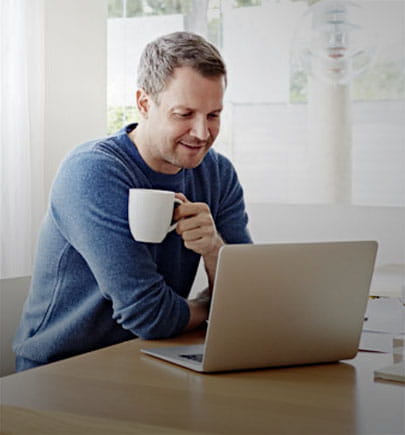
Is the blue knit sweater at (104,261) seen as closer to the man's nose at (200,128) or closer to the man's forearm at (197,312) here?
the man's forearm at (197,312)

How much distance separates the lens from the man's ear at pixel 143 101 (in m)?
1.79

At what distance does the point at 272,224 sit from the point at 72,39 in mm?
980

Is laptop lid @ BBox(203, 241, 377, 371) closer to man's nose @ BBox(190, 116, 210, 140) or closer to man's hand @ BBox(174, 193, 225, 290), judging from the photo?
man's hand @ BBox(174, 193, 225, 290)

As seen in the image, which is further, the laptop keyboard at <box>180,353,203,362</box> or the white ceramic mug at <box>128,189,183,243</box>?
the white ceramic mug at <box>128,189,183,243</box>

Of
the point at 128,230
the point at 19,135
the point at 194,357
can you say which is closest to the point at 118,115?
the point at 19,135

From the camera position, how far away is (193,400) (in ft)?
3.14

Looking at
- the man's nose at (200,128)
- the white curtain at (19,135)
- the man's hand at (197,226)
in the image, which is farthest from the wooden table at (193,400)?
the white curtain at (19,135)

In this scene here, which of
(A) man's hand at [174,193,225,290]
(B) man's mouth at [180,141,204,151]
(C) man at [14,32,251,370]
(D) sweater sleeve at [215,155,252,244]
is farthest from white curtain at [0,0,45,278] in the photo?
(A) man's hand at [174,193,225,290]

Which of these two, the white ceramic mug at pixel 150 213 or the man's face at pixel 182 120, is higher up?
the man's face at pixel 182 120

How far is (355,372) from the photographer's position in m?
1.14

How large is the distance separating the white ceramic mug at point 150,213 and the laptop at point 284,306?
273 mm

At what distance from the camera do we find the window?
2.60 meters

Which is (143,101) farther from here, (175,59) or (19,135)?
(19,135)

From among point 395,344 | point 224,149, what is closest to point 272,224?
point 224,149
